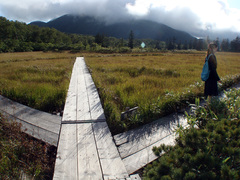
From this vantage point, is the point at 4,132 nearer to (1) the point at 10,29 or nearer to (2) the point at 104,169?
(2) the point at 104,169

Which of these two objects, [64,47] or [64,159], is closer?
[64,159]

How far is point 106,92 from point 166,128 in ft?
7.82

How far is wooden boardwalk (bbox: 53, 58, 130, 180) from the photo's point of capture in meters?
1.85

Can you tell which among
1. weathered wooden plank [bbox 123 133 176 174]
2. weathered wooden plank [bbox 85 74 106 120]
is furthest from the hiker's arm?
weathered wooden plank [bbox 85 74 106 120]

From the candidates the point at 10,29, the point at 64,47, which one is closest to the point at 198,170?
the point at 64,47

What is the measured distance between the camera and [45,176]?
1858 mm

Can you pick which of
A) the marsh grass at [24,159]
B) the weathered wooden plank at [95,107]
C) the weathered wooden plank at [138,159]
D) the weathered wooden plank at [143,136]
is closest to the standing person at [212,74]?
the weathered wooden plank at [143,136]

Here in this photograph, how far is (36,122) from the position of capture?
10.00 feet

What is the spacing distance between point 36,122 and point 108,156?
6.26 ft

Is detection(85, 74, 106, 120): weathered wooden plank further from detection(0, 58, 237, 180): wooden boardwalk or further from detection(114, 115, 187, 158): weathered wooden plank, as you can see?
detection(114, 115, 187, 158): weathered wooden plank

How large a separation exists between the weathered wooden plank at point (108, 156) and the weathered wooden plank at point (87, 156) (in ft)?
0.24

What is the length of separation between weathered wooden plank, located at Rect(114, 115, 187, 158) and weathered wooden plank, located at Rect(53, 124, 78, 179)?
74 cm

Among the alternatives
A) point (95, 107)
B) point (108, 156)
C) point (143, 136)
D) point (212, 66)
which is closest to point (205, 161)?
point (108, 156)

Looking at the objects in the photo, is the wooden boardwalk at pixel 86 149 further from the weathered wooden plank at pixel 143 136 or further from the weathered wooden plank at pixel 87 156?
the weathered wooden plank at pixel 143 136
